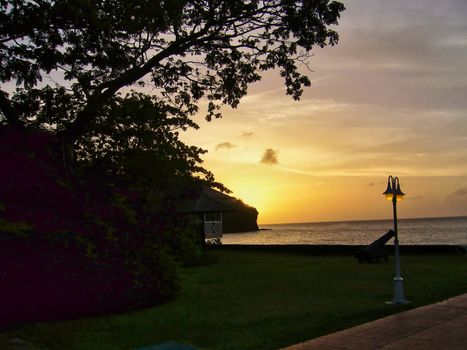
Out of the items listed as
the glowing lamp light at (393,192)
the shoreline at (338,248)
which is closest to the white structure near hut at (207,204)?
the shoreline at (338,248)

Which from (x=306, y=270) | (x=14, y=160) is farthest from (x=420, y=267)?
(x=14, y=160)

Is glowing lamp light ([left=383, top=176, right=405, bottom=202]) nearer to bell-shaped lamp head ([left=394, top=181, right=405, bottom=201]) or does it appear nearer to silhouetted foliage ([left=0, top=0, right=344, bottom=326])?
bell-shaped lamp head ([left=394, top=181, right=405, bottom=201])

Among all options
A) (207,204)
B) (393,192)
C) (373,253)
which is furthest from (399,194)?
(207,204)

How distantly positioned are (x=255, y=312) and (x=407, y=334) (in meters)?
3.69

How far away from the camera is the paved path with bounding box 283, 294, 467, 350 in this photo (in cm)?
724

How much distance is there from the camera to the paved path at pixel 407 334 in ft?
23.7

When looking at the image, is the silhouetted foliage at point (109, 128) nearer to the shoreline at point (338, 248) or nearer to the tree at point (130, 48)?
the tree at point (130, 48)

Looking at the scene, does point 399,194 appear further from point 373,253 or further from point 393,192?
point 373,253

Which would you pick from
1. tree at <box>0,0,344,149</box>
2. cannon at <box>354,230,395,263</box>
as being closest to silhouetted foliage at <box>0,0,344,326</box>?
tree at <box>0,0,344,149</box>

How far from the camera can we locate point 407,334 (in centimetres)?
789

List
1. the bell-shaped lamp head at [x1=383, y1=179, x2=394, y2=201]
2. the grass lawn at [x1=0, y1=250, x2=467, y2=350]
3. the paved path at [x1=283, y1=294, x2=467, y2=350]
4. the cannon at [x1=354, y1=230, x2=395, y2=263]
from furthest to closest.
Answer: the cannon at [x1=354, y1=230, x2=395, y2=263]
the bell-shaped lamp head at [x1=383, y1=179, x2=394, y2=201]
the grass lawn at [x1=0, y1=250, x2=467, y2=350]
the paved path at [x1=283, y1=294, x2=467, y2=350]

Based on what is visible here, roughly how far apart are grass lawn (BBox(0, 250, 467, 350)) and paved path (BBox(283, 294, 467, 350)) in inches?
20.6

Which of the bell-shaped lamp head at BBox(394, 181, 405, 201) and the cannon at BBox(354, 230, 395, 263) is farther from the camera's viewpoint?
the cannon at BBox(354, 230, 395, 263)

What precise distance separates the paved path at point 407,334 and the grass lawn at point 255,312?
52cm
